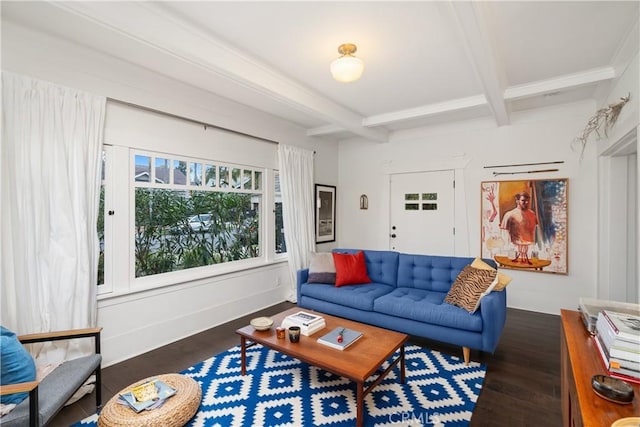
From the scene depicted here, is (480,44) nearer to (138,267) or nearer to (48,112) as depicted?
(48,112)

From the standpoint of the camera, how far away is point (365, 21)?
2.20m

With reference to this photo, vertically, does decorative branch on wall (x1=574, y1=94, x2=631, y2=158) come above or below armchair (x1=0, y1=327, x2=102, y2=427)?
above

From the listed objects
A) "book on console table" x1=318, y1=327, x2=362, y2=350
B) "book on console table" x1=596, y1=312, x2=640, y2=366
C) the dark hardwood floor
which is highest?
"book on console table" x1=596, y1=312, x2=640, y2=366

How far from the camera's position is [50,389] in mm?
1673

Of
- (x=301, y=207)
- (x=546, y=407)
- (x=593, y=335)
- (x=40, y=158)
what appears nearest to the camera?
(x=593, y=335)

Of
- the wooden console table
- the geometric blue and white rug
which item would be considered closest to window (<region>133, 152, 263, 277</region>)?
the geometric blue and white rug

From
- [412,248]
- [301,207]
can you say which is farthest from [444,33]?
[412,248]

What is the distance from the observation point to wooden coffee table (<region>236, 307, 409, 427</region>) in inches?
73.5

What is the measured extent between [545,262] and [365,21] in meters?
3.73

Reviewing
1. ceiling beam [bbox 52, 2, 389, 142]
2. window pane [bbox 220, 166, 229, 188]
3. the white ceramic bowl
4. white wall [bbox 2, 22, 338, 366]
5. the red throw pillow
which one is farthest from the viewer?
window pane [bbox 220, 166, 229, 188]

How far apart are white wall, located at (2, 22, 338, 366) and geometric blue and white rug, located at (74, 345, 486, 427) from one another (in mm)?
763

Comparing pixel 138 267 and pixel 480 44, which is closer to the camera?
pixel 480 44

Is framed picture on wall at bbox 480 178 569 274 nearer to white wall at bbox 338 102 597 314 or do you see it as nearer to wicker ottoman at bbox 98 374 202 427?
white wall at bbox 338 102 597 314

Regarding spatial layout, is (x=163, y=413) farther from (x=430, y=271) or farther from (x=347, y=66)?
(x=430, y=271)
